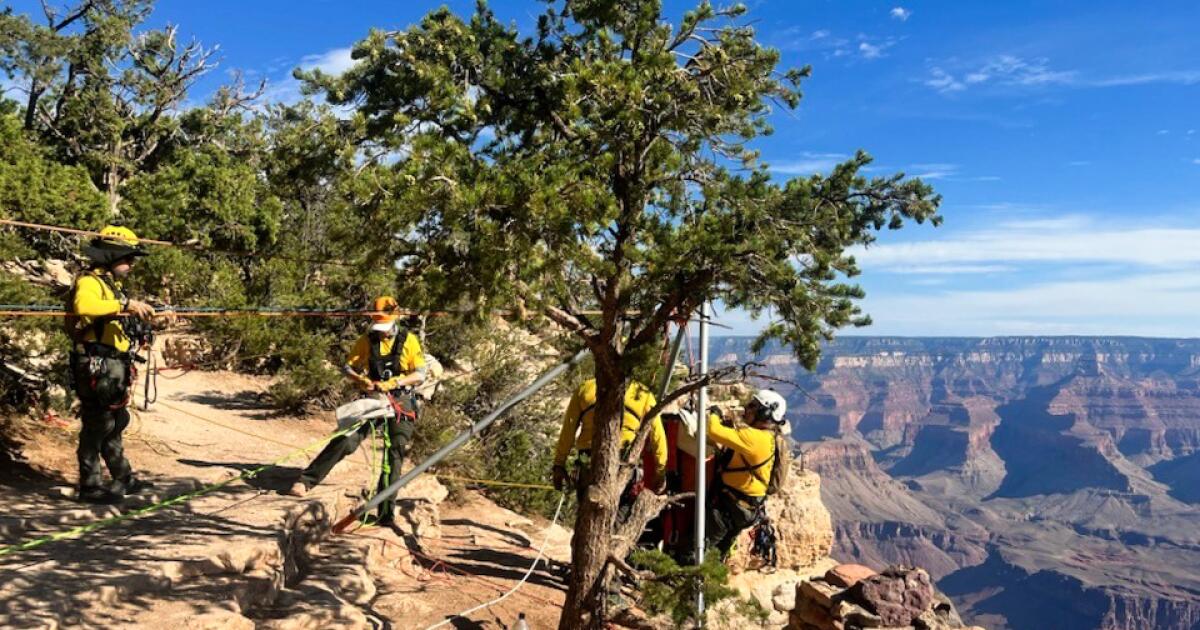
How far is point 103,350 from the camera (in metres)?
6.37

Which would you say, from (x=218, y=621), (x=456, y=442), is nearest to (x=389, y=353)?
(x=456, y=442)

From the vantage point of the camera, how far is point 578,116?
15.9ft

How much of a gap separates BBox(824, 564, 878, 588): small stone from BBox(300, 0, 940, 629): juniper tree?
3.68m

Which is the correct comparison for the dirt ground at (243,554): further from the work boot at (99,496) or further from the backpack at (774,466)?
the backpack at (774,466)

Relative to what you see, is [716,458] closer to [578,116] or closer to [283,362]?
[578,116]

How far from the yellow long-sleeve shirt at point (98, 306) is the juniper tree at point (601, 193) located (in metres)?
2.50

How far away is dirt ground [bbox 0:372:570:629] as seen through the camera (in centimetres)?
487

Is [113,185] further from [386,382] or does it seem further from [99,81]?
[386,382]

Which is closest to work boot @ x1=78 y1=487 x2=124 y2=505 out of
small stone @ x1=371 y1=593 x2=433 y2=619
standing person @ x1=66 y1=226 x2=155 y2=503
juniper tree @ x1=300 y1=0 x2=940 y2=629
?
standing person @ x1=66 y1=226 x2=155 y2=503

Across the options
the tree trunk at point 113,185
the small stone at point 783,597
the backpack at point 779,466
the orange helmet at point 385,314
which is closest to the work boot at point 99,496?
the orange helmet at point 385,314

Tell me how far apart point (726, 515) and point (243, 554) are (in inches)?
178

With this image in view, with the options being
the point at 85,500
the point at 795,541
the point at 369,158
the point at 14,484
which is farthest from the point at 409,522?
the point at 795,541

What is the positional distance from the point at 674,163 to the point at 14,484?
22.3 ft

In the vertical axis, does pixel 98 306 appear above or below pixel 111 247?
below
